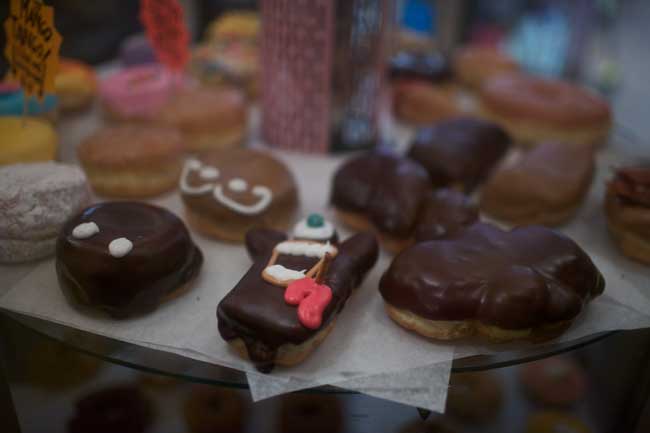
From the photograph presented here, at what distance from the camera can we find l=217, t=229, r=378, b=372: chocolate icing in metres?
1.16

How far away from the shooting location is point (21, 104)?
187cm

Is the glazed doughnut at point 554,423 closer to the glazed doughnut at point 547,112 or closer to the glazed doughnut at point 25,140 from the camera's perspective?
the glazed doughnut at point 547,112

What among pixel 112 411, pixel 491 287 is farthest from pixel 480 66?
pixel 112 411

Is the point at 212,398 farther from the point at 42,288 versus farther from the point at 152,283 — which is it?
the point at 42,288

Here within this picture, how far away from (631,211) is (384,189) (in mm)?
653

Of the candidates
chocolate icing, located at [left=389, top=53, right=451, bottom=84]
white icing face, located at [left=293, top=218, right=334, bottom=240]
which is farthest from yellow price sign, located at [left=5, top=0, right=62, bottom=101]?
chocolate icing, located at [left=389, top=53, right=451, bottom=84]

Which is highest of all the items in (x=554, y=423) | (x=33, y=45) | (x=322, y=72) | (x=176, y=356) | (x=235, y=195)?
(x=33, y=45)

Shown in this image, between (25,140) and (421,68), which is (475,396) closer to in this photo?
(25,140)

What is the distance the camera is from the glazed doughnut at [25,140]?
163cm

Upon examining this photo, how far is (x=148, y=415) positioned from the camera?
1443 mm

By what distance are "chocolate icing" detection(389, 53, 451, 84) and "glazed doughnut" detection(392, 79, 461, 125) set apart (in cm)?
7

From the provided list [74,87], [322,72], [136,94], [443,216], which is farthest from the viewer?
[74,87]

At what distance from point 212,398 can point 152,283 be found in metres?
0.34

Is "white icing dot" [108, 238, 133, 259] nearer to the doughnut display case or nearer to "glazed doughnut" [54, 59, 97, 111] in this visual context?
the doughnut display case
